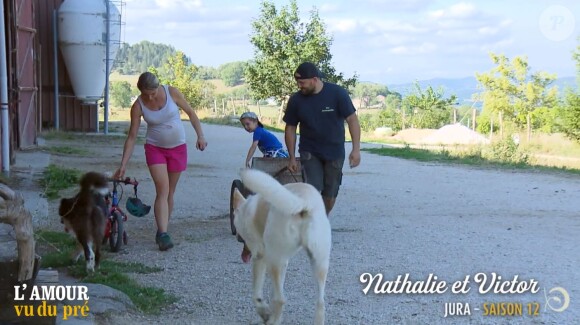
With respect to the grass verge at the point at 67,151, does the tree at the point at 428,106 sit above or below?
above

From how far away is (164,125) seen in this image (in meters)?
7.54

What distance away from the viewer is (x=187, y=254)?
297 inches

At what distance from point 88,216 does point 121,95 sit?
7106 cm

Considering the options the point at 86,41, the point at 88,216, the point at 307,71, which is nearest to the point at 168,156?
the point at 88,216

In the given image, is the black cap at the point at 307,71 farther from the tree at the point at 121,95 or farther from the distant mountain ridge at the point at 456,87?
the tree at the point at 121,95

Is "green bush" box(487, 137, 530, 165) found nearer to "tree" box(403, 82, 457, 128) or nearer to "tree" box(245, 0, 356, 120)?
"tree" box(245, 0, 356, 120)

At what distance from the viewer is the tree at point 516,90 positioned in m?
45.3

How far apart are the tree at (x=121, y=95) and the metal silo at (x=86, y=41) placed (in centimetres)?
4700

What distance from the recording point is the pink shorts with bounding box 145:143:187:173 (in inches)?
299

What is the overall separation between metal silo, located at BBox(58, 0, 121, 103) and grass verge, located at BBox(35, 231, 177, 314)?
17.4m

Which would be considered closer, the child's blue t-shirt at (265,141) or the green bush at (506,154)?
the child's blue t-shirt at (265,141)

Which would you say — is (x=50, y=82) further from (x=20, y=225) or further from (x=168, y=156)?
(x=20, y=225)

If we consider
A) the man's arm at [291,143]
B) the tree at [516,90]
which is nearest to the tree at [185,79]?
the tree at [516,90]

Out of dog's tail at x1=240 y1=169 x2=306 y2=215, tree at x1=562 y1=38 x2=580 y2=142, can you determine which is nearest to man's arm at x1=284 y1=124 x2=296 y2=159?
dog's tail at x1=240 y1=169 x2=306 y2=215
